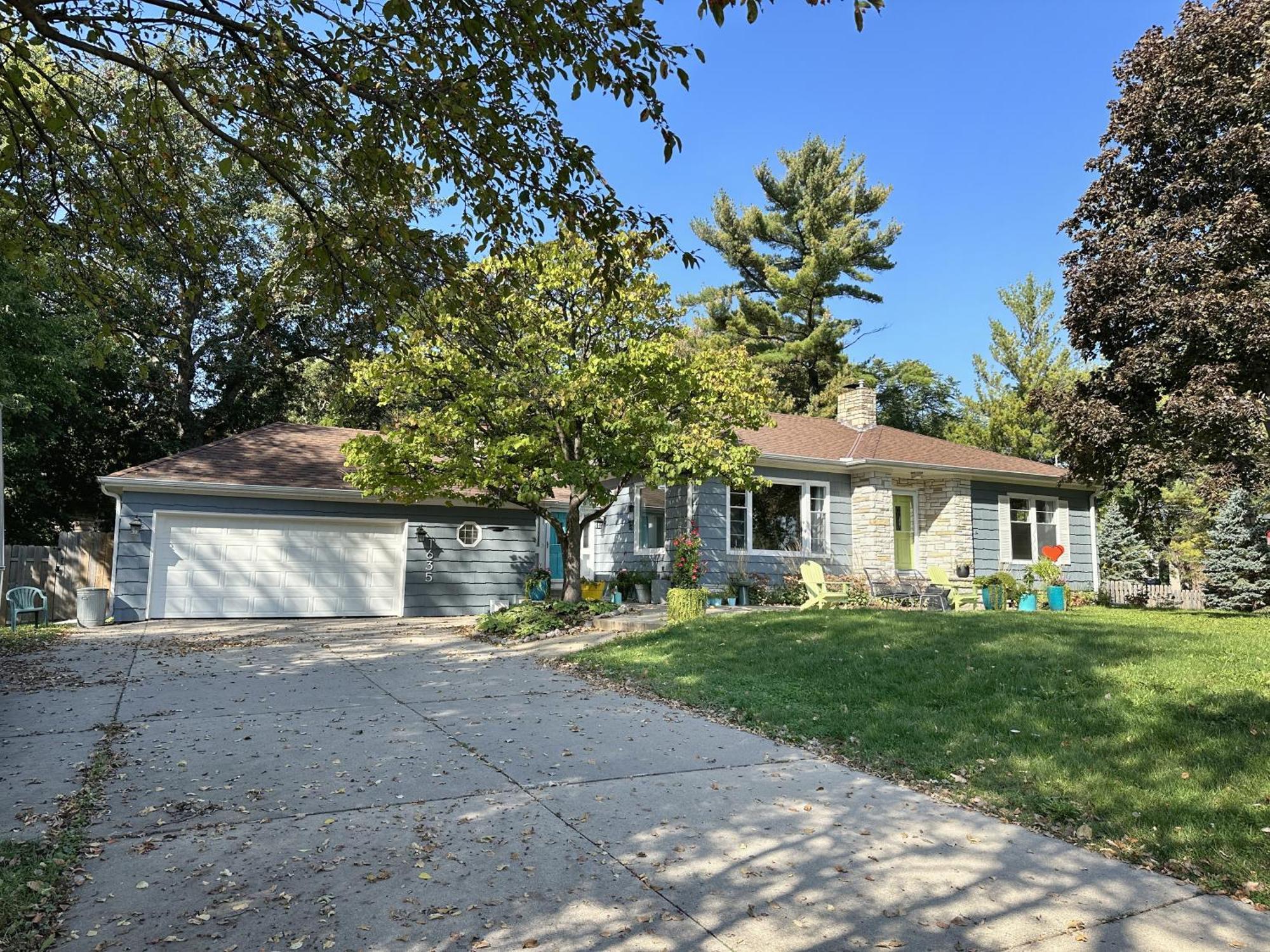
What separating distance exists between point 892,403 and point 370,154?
2999cm

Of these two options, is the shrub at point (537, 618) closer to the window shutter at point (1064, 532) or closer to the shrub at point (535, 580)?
the shrub at point (535, 580)

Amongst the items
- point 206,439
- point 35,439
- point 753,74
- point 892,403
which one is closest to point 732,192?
point 892,403

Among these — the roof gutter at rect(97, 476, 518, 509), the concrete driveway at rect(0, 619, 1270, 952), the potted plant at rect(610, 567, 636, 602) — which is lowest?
the concrete driveway at rect(0, 619, 1270, 952)

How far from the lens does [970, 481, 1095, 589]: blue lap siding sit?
17.5 metres

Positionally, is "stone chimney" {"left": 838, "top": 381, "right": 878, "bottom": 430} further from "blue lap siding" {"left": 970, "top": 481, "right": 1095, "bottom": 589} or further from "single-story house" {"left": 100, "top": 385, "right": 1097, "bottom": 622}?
"blue lap siding" {"left": 970, "top": 481, "right": 1095, "bottom": 589}

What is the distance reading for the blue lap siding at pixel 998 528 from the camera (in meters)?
17.5

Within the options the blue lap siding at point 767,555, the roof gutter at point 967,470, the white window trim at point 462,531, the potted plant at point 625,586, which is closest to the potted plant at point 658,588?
the potted plant at point 625,586

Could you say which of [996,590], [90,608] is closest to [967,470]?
[996,590]

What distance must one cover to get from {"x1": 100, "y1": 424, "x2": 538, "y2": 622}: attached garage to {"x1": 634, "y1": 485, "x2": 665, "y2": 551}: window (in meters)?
2.36

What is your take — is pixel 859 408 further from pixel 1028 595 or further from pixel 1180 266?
pixel 1180 266

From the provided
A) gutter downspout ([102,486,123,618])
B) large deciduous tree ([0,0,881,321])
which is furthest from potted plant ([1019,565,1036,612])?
gutter downspout ([102,486,123,618])

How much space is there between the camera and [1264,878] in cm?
349

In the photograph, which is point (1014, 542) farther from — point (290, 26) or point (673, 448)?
point (290, 26)

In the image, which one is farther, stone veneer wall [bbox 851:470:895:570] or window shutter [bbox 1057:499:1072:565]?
window shutter [bbox 1057:499:1072:565]
